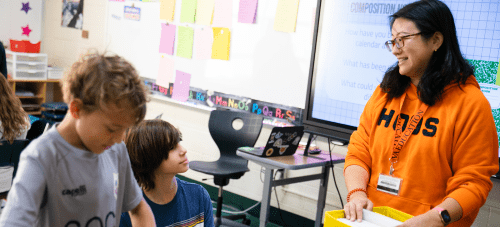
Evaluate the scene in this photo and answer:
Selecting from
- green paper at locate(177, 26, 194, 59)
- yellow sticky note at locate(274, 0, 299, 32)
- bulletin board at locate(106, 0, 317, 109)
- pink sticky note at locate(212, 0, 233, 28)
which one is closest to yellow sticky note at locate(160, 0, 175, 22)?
bulletin board at locate(106, 0, 317, 109)

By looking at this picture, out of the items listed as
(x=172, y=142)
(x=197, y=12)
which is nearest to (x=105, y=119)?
(x=172, y=142)

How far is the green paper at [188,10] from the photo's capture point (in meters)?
3.97

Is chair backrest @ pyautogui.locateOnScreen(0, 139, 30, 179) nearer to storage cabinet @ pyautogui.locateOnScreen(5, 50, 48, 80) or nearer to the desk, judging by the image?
the desk

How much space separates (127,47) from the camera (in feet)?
14.9

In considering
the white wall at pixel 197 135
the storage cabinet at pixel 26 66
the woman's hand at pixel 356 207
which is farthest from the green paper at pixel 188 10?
the woman's hand at pixel 356 207

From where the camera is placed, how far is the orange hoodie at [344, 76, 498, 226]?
135cm

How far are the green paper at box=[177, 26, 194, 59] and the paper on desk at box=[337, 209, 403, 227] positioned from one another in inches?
115

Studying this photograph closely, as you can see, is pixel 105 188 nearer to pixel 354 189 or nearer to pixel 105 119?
pixel 105 119

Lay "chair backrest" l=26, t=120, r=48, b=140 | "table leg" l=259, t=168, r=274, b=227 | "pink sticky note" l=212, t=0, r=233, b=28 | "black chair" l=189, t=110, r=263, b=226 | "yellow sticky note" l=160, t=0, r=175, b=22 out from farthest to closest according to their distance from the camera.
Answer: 1. "yellow sticky note" l=160, t=0, r=175, b=22
2. "pink sticky note" l=212, t=0, r=233, b=28
3. "black chair" l=189, t=110, r=263, b=226
4. "chair backrest" l=26, t=120, r=48, b=140
5. "table leg" l=259, t=168, r=274, b=227

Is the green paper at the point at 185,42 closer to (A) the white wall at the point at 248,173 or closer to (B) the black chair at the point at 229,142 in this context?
(A) the white wall at the point at 248,173

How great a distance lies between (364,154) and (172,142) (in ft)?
2.25

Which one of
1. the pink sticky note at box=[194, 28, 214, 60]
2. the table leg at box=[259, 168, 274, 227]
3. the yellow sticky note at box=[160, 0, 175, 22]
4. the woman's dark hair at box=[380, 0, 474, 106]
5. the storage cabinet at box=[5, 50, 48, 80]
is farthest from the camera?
the storage cabinet at box=[5, 50, 48, 80]

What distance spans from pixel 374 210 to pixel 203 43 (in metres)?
2.80

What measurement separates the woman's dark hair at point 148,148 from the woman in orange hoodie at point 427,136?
0.66 metres
